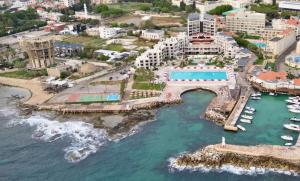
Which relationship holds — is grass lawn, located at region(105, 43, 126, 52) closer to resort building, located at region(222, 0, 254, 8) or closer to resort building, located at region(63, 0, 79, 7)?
resort building, located at region(222, 0, 254, 8)

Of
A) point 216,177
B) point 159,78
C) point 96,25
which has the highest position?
point 96,25

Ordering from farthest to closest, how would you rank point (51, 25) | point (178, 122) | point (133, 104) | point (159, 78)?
1. point (51, 25)
2. point (159, 78)
3. point (133, 104)
4. point (178, 122)

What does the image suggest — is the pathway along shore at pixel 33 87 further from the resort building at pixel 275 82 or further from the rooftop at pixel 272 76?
the rooftop at pixel 272 76

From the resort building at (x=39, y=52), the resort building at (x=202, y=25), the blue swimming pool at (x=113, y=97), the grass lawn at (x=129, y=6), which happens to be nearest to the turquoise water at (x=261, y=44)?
the resort building at (x=202, y=25)

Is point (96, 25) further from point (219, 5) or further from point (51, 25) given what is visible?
point (219, 5)

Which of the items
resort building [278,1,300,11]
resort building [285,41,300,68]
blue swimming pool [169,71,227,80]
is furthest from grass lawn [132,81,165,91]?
resort building [278,1,300,11]

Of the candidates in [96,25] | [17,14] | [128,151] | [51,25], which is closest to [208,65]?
[128,151]

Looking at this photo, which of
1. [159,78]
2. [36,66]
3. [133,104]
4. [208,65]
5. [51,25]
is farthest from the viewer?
[51,25]
